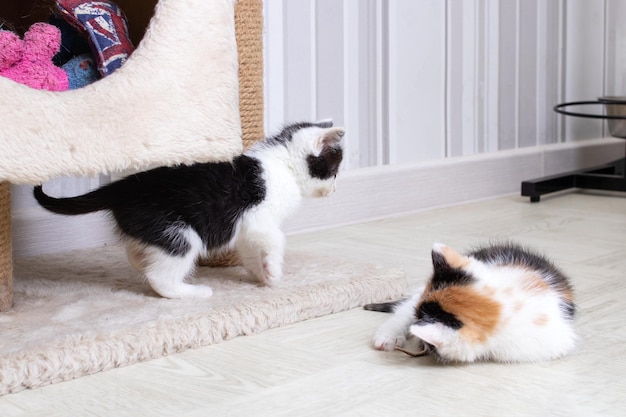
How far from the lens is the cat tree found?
1.13 m

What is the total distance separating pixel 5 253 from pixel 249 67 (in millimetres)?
586

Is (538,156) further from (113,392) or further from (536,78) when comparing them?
(113,392)

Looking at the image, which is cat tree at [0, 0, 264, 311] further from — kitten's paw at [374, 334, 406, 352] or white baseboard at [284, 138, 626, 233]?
white baseboard at [284, 138, 626, 233]

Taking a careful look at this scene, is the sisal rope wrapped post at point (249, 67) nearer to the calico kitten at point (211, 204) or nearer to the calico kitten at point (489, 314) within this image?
the calico kitten at point (211, 204)

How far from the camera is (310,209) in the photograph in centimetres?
225

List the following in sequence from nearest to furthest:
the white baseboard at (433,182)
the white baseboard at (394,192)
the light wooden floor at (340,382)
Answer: the light wooden floor at (340,382), the white baseboard at (394,192), the white baseboard at (433,182)

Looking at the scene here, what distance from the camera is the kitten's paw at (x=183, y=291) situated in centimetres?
140

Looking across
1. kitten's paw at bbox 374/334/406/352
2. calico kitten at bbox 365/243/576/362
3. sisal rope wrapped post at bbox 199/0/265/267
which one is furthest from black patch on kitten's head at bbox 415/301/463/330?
→ sisal rope wrapped post at bbox 199/0/265/267

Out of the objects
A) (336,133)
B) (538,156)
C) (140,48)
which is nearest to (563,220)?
(538,156)

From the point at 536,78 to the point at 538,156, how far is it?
294mm

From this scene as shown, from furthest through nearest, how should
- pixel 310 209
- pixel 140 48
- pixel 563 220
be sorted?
pixel 563 220 → pixel 310 209 → pixel 140 48

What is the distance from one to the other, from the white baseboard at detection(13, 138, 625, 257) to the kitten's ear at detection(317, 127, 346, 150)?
0.53 meters

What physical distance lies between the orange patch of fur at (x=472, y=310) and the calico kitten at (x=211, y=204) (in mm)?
457

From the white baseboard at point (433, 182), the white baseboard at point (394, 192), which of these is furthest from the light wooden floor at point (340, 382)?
the white baseboard at point (433, 182)
